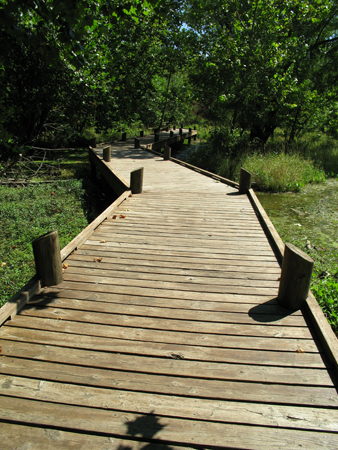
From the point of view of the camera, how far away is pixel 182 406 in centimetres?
225

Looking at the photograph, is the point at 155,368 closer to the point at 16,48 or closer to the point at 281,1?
the point at 16,48

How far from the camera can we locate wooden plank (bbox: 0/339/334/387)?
2512 millimetres

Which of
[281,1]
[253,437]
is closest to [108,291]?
[253,437]

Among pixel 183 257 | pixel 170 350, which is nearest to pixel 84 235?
pixel 183 257

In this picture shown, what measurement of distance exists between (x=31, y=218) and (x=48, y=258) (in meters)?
4.59

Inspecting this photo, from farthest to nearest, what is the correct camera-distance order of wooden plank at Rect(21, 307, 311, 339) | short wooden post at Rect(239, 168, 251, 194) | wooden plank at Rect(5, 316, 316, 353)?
short wooden post at Rect(239, 168, 251, 194) < wooden plank at Rect(21, 307, 311, 339) < wooden plank at Rect(5, 316, 316, 353)

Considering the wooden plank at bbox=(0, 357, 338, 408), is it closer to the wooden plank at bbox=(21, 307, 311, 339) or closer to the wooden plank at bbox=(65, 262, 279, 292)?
the wooden plank at bbox=(21, 307, 311, 339)

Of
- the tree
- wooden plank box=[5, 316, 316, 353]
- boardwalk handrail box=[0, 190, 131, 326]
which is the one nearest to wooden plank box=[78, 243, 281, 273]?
boardwalk handrail box=[0, 190, 131, 326]

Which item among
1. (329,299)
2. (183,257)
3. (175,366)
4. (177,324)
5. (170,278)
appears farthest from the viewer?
(329,299)

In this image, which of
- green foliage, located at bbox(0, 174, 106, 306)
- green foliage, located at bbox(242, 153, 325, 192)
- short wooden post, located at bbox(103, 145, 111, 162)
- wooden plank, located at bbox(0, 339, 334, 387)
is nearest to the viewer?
wooden plank, located at bbox(0, 339, 334, 387)

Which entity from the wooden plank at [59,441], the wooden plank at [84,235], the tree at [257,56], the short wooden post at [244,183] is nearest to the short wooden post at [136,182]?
the wooden plank at [84,235]

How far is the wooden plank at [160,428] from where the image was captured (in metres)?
2.02

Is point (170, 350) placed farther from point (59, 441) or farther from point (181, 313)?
point (59, 441)

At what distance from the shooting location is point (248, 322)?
317 cm
